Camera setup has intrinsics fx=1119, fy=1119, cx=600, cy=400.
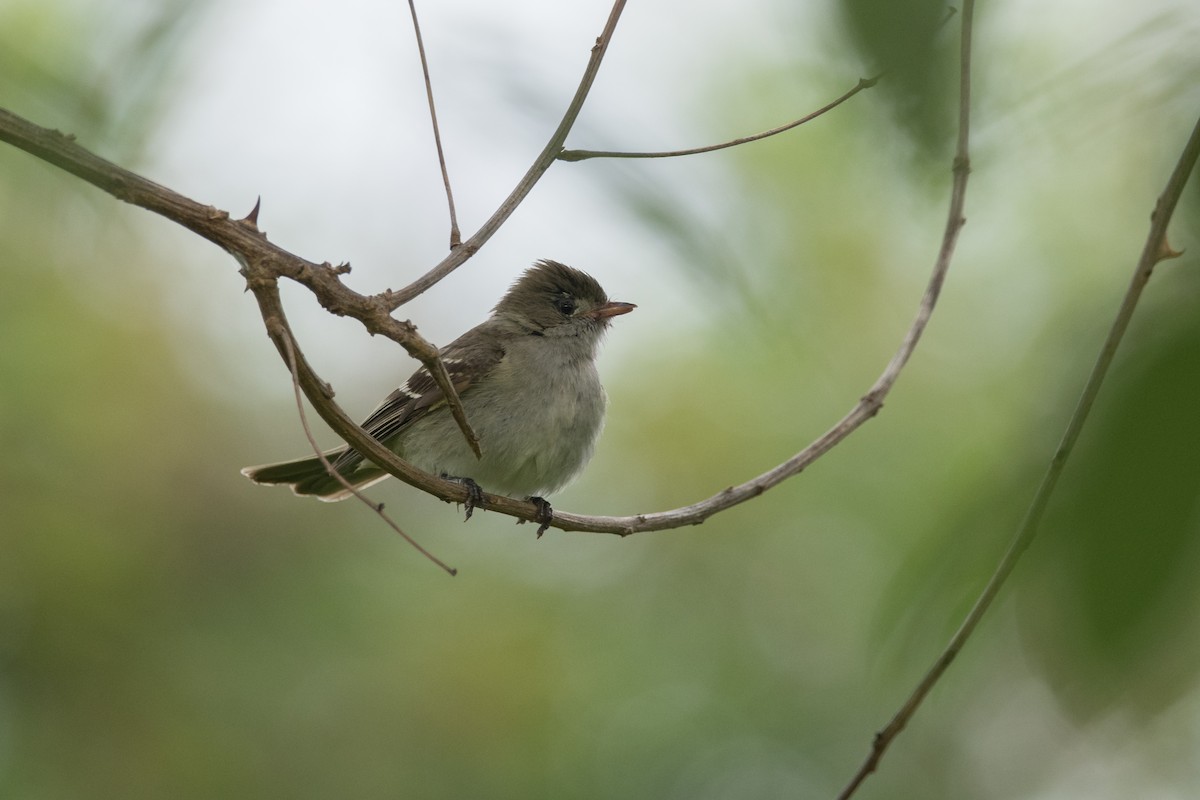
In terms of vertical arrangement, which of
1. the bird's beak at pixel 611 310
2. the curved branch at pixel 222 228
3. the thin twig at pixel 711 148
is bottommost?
the curved branch at pixel 222 228

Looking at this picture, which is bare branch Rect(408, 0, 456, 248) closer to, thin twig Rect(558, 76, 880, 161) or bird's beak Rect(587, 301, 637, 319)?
thin twig Rect(558, 76, 880, 161)

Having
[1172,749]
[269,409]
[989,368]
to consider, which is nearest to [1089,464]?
[1172,749]

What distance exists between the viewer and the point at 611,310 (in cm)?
569

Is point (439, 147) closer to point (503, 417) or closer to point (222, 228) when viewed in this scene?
point (222, 228)

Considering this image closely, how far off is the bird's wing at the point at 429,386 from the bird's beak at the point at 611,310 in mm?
541

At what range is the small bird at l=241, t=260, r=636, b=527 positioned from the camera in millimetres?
5070

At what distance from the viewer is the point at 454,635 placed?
5.88m

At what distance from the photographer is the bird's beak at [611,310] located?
5655mm

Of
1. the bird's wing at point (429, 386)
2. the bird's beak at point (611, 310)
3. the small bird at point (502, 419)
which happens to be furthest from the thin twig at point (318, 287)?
the bird's beak at point (611, 310)

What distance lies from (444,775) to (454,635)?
0.70 m

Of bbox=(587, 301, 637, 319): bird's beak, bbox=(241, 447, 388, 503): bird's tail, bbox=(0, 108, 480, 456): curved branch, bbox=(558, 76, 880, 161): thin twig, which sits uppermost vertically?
bbox=(587, 301, 637, 319): bird's beak

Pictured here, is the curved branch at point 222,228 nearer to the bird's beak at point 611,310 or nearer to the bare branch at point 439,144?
the bare branch at point 439,144

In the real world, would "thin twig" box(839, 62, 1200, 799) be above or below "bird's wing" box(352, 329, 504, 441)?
below

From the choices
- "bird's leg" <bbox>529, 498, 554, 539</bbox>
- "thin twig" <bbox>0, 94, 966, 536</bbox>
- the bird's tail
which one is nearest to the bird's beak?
"bird's leg" <bbox>529, 498, 554, 539</bbox>
